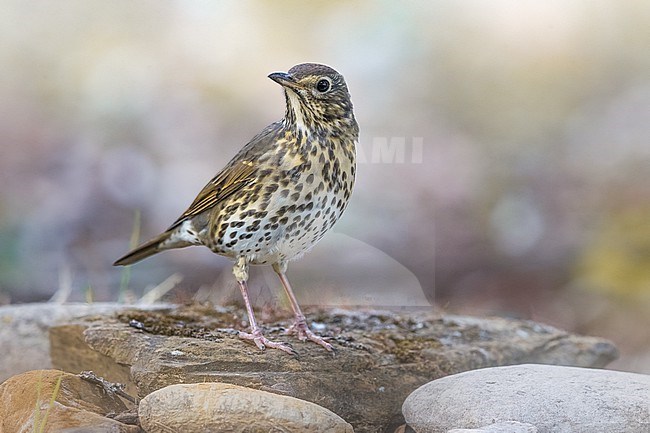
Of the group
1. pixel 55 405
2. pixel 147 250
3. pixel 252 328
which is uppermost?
pixel 147 250

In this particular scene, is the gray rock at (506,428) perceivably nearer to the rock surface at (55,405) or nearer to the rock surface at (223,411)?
the rock surface at (223,411)

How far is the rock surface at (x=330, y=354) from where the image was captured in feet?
7.11

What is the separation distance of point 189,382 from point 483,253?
122 centimetres

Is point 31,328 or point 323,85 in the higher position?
point 323,85

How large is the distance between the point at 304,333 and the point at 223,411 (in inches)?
22.3

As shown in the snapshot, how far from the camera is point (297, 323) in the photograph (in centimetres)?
254

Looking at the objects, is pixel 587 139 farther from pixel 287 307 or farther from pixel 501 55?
pixel 287 307

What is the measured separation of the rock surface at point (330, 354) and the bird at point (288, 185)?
0.33 ft

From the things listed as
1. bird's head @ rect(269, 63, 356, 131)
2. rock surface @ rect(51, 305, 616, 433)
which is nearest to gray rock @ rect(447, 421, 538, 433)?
rock surface @ rect(51, 305, 616, 433)

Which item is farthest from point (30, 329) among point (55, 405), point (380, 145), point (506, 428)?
point (506, 428)

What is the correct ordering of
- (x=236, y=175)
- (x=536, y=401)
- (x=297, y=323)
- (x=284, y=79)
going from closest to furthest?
(x=536, y=401) → (x=284, y=79) → (x=236, y=175) → (x=297, y=323)

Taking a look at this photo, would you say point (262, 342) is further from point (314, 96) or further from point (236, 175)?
point (314, 96)

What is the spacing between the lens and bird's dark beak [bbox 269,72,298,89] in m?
2.30

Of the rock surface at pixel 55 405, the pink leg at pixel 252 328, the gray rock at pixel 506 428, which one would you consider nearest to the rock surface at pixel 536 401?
the gray rock at pixel 506 428
